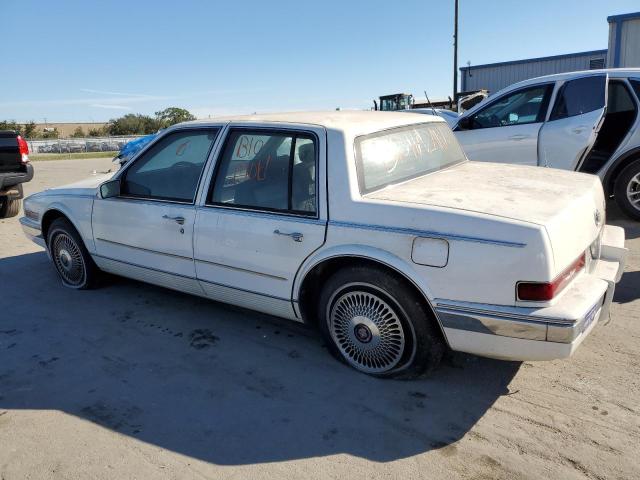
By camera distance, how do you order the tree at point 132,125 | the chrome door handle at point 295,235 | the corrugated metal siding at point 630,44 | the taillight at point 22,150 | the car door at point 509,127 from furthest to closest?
the tree at point 132,125
the corrugated metal siding at point 630,44
the taillight at point 22,150
the car door at point 509,127
the chrome door handle at point 295,235

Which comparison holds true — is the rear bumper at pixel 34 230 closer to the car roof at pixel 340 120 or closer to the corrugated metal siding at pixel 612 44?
the car roof at pixel 340 120

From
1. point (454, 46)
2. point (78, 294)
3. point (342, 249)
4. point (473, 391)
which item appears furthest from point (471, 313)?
point (454, 46)

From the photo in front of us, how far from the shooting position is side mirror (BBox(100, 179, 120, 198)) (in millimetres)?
4297

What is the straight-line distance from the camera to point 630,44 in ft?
47.6

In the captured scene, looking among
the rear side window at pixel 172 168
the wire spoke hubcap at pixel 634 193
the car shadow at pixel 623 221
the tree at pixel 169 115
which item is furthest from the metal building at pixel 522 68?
the tree at pixel 169 115

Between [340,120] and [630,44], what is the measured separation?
14.6 metres

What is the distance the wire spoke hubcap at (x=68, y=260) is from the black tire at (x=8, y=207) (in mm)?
4516

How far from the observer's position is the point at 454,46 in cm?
2042

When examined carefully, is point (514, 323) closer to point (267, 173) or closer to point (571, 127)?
point (267, 173)

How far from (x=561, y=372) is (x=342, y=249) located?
1.54 metres

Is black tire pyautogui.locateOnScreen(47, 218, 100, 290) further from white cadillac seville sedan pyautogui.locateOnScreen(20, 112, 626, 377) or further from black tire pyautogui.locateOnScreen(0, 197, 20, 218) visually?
black tire pyautogui.locateOnScreen(0, 197, 20, 218)

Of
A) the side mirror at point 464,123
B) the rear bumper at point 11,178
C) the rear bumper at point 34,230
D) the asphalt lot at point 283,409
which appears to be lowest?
the asphalt lot at point 283,409

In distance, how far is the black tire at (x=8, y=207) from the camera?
878 cm

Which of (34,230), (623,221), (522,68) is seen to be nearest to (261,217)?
(34,230)
